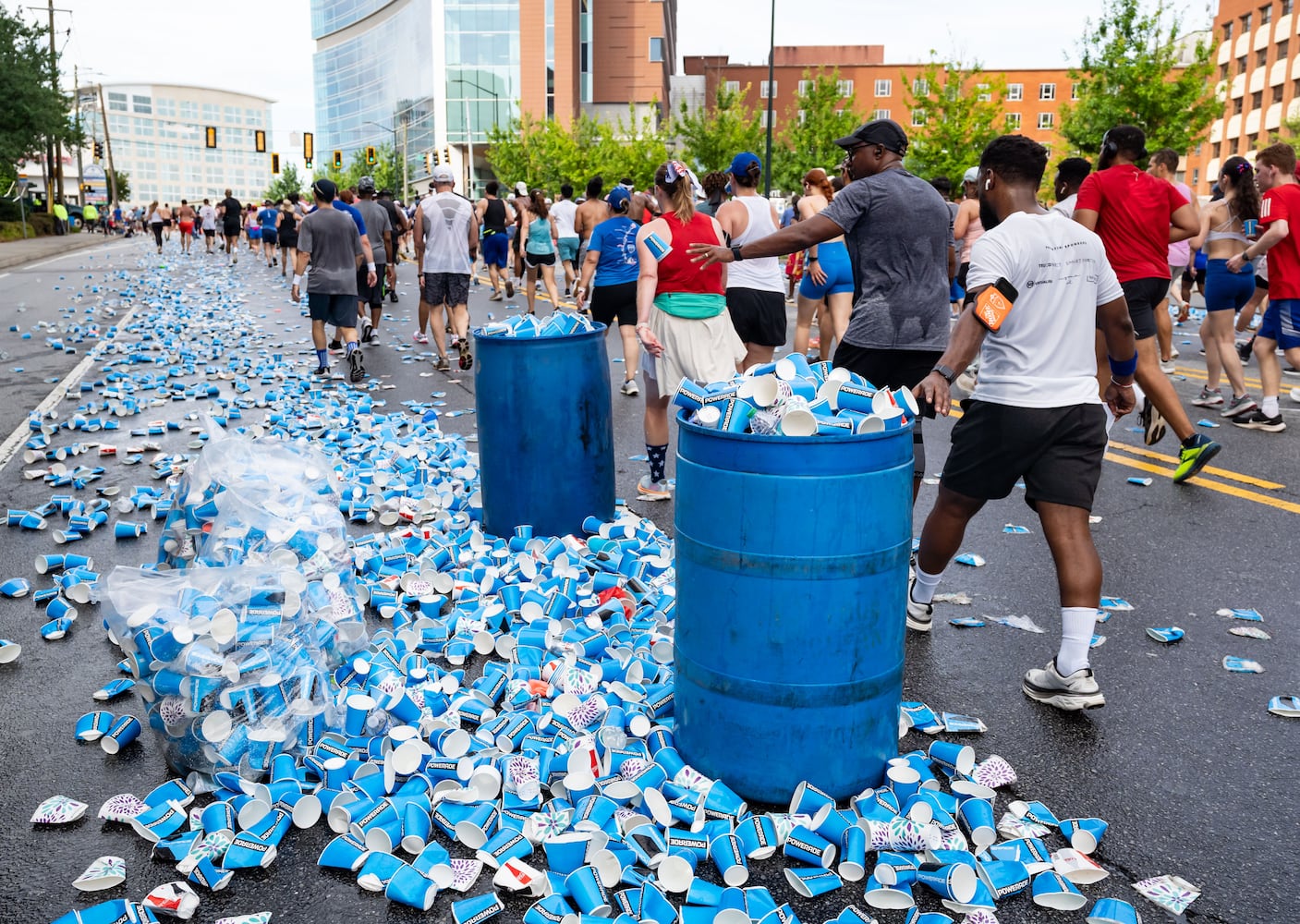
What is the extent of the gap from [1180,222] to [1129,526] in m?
2.70

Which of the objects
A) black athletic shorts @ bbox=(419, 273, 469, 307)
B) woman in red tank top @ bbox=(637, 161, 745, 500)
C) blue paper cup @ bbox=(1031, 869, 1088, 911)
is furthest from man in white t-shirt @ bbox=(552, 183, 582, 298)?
blue paper cup @ bbox=(1031, 869, 1088, 911)

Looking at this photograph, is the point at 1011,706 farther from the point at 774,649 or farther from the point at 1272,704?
the point at 774,649

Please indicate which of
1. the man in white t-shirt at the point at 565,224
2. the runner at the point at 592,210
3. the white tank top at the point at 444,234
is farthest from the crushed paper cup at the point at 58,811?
the man in white t-shirt at the point at 565,224

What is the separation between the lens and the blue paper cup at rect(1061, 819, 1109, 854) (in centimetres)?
307

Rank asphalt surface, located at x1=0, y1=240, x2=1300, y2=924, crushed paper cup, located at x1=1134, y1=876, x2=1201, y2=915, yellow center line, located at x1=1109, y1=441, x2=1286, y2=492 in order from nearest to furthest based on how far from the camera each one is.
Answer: crushed paper cup, located at x1=1134, y1=876, x2=1201, y2=915, asphalt surface, located at x1=0, y1=240, x2=1300, y2=924, yellow center line, located at x1=1109, y1=441, x2=1286, y2=492

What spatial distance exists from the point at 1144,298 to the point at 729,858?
6162 mm

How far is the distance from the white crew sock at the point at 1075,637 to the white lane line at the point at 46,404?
23.9 feet

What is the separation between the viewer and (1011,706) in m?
3.98

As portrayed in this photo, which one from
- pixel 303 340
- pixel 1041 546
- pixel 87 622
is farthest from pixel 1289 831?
pixel 303 340

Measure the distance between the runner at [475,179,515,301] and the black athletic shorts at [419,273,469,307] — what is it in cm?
453

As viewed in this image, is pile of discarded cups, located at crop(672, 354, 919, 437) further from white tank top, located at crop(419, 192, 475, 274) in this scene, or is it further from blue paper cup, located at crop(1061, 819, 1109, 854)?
white tank top, located at crop(419, 192, 475, 274)

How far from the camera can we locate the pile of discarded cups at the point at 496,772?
114 inches

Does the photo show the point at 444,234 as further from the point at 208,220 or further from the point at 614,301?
the point at 208,220

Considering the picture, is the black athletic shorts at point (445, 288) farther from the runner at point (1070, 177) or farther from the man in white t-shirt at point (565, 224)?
the man in white t-shirt at point (565, 224)
